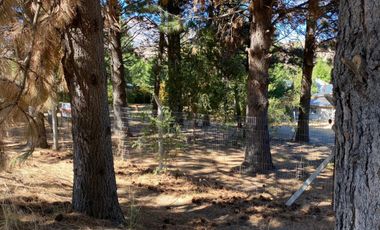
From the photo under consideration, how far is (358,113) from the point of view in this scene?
186 centimetres

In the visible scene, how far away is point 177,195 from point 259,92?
284cm

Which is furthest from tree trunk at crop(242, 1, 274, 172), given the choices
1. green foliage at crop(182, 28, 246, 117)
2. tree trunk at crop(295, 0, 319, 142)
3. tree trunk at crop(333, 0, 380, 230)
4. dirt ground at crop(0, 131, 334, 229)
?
tree trunk at crop(333, 0, 380, 230)

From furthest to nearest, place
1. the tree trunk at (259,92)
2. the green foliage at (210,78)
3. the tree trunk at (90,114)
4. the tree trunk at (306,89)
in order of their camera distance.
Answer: the tree trunk at (306,89) → the green foliage at (210,78) → the tree trunk at (259,92) → the tree trunk at (90,114)

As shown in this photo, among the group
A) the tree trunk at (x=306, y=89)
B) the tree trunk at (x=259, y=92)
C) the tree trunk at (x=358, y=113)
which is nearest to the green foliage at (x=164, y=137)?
the tree trunk at (x=259, y=92)

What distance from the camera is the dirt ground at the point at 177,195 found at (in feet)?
13.6

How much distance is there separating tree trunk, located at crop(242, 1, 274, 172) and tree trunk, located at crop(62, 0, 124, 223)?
4.21 m

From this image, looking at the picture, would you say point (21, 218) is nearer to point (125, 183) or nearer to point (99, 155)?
point (99, 155)

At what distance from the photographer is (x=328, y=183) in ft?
23.5

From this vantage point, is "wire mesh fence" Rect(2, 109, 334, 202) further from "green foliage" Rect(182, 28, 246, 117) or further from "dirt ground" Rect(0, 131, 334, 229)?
"green foliage" Rect(182, 28, 246, 117)

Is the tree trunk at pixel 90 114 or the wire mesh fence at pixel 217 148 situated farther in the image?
the wire mesh fence at pixel 217 148

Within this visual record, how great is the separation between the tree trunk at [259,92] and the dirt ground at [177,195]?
42 centimetres

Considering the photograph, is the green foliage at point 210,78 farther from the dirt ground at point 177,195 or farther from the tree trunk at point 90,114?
the tree trunk at point 90,114

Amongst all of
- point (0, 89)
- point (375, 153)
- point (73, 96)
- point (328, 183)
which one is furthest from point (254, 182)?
point (375, 153)

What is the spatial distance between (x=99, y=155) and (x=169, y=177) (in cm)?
341
